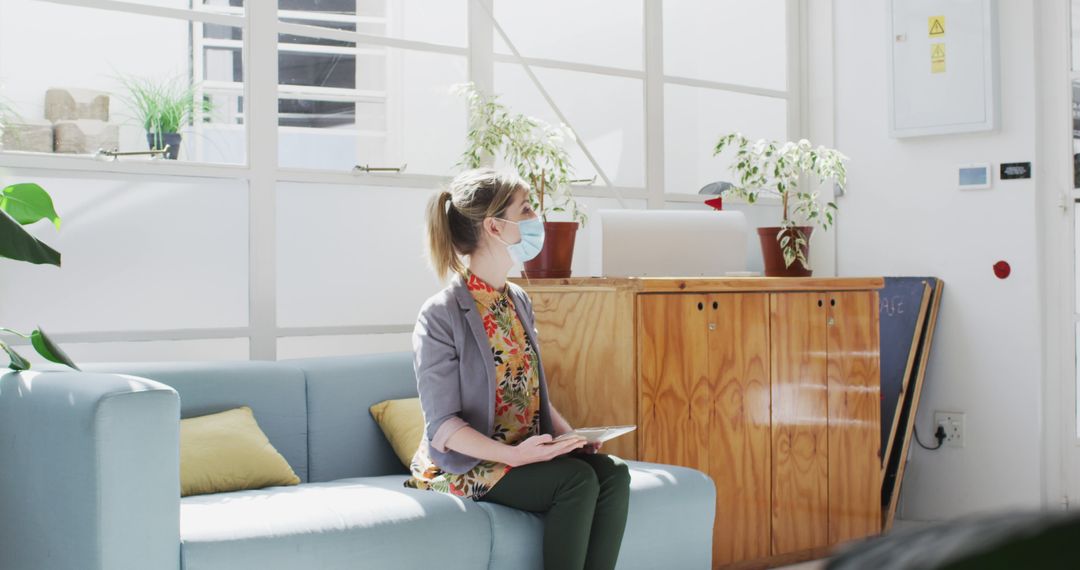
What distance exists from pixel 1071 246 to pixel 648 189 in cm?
152

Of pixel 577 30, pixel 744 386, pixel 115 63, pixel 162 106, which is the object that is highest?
pixel 577 30

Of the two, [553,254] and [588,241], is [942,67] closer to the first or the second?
[588,241]


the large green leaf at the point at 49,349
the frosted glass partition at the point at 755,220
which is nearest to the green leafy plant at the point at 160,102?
the large green leaf at the point at 49,349

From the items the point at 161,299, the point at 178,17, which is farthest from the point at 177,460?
the point at 178,17

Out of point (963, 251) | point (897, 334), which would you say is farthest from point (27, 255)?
point (963, 251)

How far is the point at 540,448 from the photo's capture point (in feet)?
7.54

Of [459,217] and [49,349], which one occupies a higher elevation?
[459,217]

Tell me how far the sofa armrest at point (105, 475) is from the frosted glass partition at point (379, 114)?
1.41 meters

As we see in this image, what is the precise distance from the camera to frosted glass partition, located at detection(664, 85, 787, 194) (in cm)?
419

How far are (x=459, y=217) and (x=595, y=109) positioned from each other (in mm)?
1517

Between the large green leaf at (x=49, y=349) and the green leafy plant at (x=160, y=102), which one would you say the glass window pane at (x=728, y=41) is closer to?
the green leafy plant at (x=160, y=102)

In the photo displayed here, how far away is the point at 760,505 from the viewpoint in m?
3.26

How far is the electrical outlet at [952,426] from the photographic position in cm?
403

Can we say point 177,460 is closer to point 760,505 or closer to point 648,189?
point 760,505
